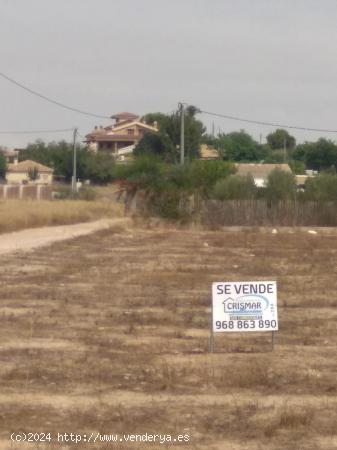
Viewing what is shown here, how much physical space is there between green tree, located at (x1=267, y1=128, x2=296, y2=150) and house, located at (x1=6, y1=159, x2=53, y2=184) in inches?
1997

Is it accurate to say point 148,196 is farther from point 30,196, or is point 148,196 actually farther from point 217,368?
point 217,368

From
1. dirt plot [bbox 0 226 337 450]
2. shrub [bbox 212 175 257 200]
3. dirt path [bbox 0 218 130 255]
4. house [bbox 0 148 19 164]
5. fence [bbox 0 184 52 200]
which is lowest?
dirt path [bbox 0 218 130 255]

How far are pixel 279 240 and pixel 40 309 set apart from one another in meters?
27.5

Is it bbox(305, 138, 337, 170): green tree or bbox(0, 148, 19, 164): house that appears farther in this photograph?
bbox(0, 148, 19, 164): house

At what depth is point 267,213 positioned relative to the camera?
56.9 m

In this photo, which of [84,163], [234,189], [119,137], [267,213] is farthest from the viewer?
[119,137]

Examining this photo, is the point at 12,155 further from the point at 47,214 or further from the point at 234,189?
the point at 47,214

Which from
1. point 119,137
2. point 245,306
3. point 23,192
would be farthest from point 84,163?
point 245,306

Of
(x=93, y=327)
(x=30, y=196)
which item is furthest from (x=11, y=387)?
(x=30, y=196)

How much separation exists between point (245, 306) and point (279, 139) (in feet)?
501

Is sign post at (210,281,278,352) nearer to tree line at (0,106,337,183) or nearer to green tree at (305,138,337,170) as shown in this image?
tree line at (0,106,337,183)

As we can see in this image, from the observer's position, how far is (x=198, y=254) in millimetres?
34469

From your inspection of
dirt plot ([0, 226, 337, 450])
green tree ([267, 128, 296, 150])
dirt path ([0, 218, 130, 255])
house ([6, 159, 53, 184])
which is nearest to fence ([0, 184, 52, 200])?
dirt path ([0, 218, 130, 255])

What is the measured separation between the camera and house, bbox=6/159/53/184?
364 feet
